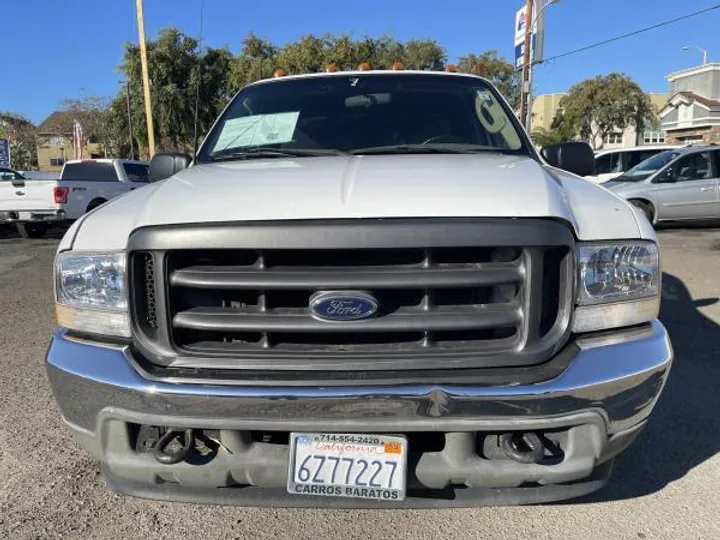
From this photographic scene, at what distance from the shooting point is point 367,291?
6.63 feet

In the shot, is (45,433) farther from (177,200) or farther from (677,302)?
(677,302)

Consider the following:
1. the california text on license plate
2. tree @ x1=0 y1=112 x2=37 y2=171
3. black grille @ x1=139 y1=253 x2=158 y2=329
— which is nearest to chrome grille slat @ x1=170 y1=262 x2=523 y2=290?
black grille @ x1=139 y1=253 x2=158 y2=329

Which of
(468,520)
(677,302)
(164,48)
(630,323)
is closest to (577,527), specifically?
(468,520)

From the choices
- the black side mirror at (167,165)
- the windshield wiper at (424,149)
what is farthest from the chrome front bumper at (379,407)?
the black side mirror at (167,165)

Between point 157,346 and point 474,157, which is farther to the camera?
point 474,157

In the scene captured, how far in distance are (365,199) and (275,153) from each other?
1.21 meters

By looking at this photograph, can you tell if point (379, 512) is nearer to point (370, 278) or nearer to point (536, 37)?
point (370, 278)

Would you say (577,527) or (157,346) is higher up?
(157,346)

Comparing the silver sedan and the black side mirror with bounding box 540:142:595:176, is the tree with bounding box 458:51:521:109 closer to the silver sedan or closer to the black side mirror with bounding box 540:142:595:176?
the silver sedan

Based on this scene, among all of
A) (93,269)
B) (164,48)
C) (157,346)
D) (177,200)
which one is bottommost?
(157,346)

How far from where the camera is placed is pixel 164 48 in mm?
31094

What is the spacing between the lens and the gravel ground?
8.39ft

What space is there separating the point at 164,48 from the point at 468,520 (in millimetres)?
32598

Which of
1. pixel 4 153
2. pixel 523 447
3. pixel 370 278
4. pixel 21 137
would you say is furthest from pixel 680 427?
pixel 21 137
